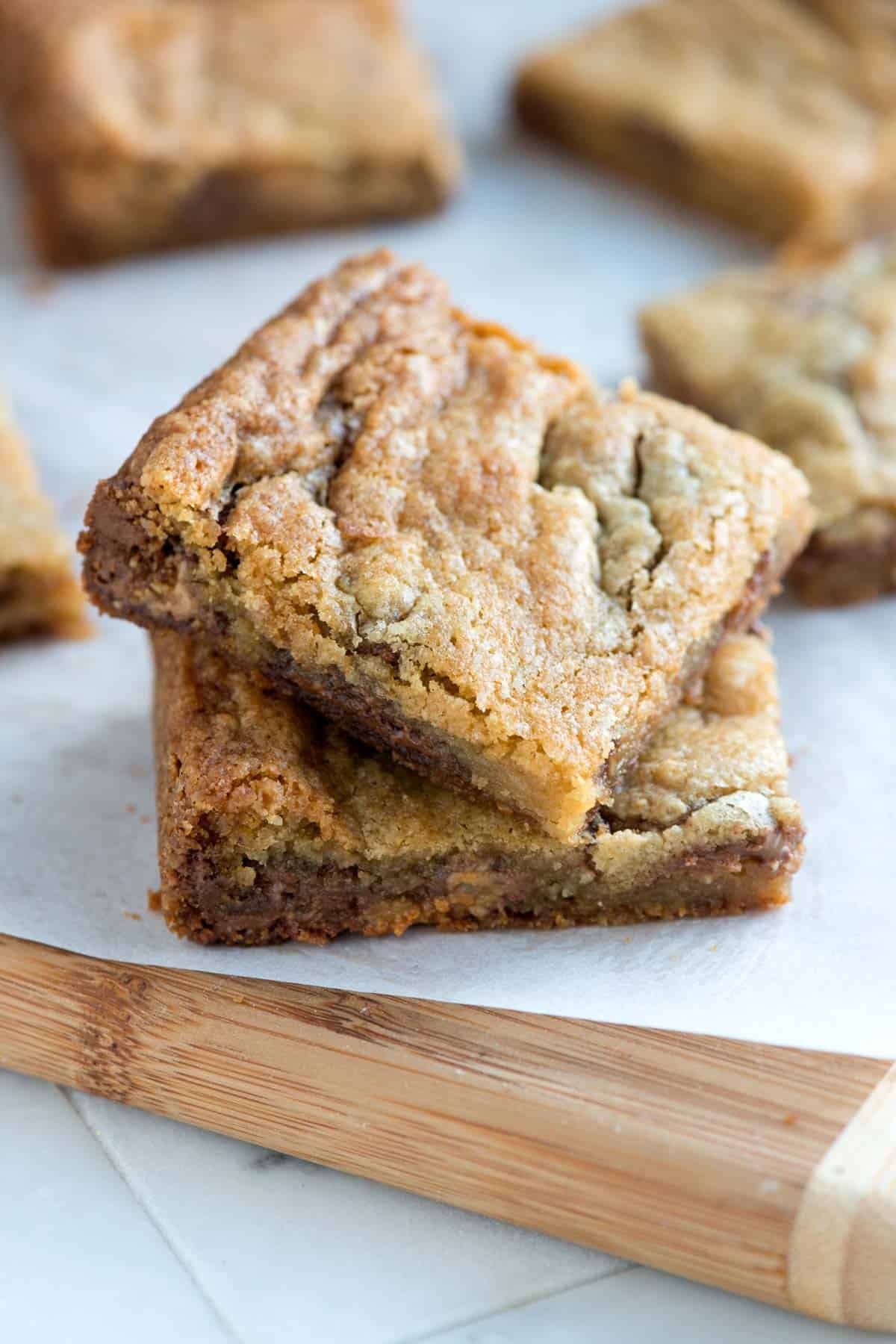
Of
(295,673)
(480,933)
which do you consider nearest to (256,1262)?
(480,933)

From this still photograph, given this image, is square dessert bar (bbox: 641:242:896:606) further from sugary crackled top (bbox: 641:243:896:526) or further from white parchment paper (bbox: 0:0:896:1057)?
white parchment paper (bbox: 0:0:896:1057)

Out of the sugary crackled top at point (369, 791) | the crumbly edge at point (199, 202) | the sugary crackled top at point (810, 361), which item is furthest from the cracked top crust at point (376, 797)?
the crumbly edge at point (199, 202)

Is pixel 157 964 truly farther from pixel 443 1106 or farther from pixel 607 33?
pixel 607 33

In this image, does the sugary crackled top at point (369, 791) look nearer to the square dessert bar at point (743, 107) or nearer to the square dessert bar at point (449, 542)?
the square dessert bar at point (449, 542)

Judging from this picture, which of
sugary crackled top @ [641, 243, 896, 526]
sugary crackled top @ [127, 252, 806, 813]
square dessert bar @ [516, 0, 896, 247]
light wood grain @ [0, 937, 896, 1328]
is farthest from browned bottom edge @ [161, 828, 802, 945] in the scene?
square dessert bar @ [516, 0, 896, 247]

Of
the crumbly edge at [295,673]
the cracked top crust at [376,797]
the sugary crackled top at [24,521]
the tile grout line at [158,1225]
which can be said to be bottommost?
the tile grout line at [158,1225]

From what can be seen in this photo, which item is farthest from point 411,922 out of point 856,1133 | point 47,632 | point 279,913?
point 47,632
